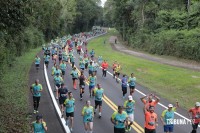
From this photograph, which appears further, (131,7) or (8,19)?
(131,7)

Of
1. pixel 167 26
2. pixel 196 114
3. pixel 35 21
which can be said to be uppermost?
pixel 35 21

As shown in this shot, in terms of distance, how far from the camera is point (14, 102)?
745 inches

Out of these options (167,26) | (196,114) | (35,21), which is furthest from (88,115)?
(35,21)

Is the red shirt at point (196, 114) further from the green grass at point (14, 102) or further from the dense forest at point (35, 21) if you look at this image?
the dense forest at point (35, 21)


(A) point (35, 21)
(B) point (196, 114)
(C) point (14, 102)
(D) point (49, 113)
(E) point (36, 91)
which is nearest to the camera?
(B) point (196, 114)

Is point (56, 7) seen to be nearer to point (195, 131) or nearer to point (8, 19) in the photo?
point (8, 19)

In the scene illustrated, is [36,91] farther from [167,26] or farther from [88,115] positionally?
[167,26]

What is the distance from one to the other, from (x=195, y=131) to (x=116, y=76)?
13.7m

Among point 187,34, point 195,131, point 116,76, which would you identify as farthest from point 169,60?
point 195,131

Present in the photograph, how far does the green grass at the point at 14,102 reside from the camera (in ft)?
47.5

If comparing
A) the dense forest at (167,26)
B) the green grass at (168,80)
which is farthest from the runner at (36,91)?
the dense forest at (167,26)

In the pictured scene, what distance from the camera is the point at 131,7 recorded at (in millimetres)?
67750

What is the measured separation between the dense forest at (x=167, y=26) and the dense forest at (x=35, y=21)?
16.8 metres

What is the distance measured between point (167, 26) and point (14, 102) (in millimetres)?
37122
